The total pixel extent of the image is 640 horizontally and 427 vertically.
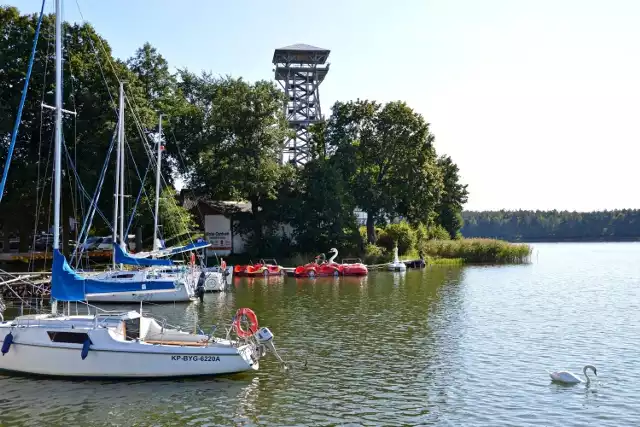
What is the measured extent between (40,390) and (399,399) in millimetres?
11161

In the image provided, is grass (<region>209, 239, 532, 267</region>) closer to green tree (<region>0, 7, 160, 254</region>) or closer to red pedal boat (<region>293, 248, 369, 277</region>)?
red pedal boat (<region>293, 248, 369, 277</region>)

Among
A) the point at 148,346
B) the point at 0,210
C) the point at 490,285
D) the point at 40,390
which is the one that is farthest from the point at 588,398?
the point at 0,210

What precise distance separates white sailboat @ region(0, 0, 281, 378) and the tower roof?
76.7 m

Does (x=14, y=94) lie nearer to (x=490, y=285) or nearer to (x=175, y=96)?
(x=175, y=96)

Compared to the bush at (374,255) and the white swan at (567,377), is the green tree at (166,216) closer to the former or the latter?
the bush at (374,255)

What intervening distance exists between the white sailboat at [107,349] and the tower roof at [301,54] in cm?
7675

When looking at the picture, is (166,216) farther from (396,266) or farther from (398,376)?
(398,376)

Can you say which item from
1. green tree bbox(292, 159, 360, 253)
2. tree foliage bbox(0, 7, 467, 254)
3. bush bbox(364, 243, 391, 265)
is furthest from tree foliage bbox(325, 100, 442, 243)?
green tree bbox(292, 159, 360, 253)

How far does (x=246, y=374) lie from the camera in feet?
70.9

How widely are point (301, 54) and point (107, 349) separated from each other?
81.9 meters

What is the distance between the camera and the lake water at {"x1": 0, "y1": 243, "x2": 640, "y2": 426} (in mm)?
17516

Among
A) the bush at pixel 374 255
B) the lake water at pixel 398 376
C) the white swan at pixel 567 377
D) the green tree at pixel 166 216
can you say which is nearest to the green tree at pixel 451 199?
the bush at pixel 374 255

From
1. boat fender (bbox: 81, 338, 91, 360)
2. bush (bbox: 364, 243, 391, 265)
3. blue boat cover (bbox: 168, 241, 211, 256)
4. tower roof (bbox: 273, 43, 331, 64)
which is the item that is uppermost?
tower roof (bbox: 273, 43, 331, 64)

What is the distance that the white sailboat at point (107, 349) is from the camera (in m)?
20.7
